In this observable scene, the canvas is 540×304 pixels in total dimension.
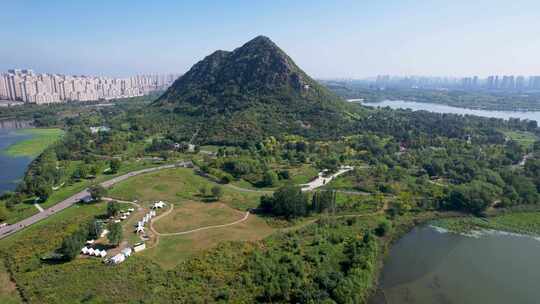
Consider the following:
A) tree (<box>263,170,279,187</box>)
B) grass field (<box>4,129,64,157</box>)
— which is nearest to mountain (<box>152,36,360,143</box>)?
tree (<box>263,170,279,187</box>)

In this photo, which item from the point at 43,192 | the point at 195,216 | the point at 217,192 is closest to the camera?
the point at 195,216

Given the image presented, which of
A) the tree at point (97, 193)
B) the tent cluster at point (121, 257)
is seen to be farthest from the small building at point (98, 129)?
the tent cluster at point (121, 257)

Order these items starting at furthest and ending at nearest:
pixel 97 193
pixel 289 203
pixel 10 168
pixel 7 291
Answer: pixel 10 168, pixel 97 193, pixel 289 203, pixel 7 291

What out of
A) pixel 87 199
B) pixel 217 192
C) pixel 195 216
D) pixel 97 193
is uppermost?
pixel 97 193

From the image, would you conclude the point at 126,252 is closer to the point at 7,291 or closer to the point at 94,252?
the point at 94,252

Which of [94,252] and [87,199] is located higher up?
[87,199]

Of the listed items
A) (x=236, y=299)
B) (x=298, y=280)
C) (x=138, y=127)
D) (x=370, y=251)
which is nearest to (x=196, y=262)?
(x=236, y=299)

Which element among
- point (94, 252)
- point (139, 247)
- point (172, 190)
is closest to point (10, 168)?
point (172, 190)
